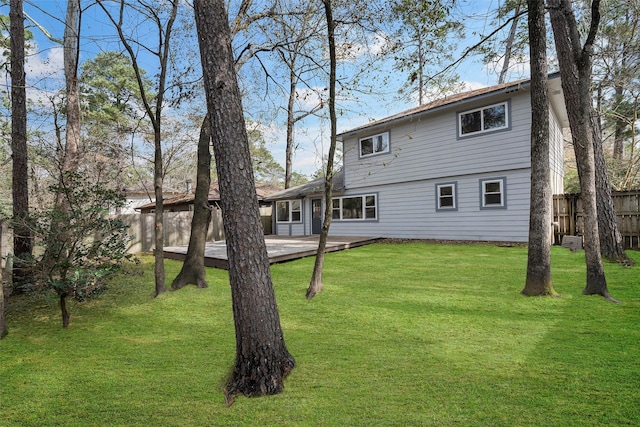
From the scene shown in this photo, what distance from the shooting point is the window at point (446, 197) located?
11.8 m

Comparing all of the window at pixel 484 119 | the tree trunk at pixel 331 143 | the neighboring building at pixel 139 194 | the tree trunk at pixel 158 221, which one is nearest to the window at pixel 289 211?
the window at pixel 484 119

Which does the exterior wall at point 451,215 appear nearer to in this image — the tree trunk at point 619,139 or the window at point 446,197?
the window at point 446,197

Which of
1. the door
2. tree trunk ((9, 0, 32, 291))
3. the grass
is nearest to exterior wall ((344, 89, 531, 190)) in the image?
the door

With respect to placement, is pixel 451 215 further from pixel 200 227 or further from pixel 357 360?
pixel 357 360

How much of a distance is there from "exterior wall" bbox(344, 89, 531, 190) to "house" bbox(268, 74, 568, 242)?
0.10ft

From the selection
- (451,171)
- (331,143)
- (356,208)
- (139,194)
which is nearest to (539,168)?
(331,143)

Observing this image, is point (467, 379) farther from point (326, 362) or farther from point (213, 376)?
point (213, 376)

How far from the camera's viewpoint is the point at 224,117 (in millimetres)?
2701

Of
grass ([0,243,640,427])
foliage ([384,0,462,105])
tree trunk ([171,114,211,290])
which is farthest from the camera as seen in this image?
tree trunk ([171,114,211,290])

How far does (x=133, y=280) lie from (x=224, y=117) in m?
6.21

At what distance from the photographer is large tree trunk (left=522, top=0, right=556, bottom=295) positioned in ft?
15.8

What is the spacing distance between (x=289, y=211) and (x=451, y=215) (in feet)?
29.0

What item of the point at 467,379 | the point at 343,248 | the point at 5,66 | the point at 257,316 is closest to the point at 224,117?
the point at 257,316

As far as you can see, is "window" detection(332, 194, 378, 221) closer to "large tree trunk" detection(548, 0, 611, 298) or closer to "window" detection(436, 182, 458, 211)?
"window" detection(436, 182, 458, 211)
